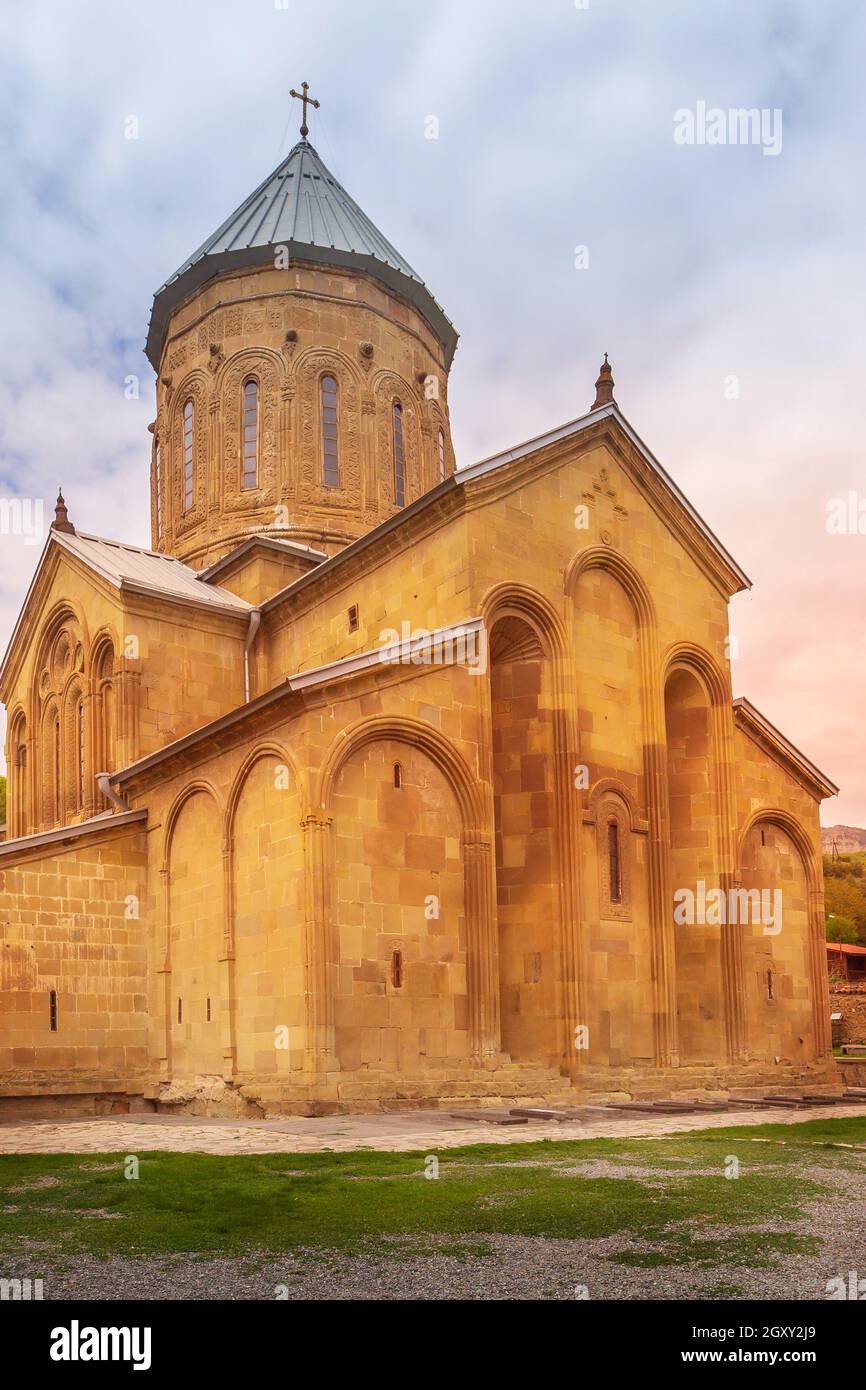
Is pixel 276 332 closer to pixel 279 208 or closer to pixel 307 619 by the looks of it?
pixel 279 208

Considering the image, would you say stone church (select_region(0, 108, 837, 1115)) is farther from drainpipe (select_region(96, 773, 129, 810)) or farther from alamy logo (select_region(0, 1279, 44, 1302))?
alamy logo (select_region(0, 1279, 44, 1302))

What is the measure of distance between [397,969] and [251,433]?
15121mm

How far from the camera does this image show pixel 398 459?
1132 inches

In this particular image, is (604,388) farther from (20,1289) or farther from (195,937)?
(20,1289)

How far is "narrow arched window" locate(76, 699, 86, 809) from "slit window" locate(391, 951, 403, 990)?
956 centimetres

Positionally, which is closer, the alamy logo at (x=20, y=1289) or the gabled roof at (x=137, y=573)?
the alamy logo at (x=20, y=1289)

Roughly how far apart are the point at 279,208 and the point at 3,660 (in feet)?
41.3

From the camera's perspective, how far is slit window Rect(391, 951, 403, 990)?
16750 millimetres

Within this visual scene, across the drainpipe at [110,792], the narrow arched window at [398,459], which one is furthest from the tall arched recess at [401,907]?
the narrow arched window at [398,459]

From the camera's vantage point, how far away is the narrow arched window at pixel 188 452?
2881cm

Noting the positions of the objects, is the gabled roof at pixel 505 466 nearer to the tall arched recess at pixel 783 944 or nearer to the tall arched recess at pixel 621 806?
the tall arched recess at pixel 621 806

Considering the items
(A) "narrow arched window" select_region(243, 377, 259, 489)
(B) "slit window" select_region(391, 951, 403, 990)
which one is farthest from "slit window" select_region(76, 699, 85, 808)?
(B) "slit window" select_region(391, 951, 403, 990)

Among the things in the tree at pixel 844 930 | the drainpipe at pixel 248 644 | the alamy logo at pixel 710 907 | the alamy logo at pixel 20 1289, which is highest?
the drainpipe at pixel 248 644

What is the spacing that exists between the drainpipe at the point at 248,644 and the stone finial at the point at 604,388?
742 centimetres
